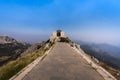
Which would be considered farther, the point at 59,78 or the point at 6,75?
the point at 6,75

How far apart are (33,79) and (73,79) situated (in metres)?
1.93

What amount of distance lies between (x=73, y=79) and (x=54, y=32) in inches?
3197

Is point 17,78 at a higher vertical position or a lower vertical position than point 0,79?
higher

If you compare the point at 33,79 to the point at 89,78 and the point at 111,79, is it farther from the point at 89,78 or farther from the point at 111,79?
the point at 111,79

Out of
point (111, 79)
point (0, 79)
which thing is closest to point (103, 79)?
point (111, 79)

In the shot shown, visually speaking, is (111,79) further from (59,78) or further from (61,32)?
(61,32)

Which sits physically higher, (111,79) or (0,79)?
(111,79)

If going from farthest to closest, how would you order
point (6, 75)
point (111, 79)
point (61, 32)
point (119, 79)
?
1. point (61, 32)
2. point (6, 75)
3. point (119, 79)
4. point (111, 79)

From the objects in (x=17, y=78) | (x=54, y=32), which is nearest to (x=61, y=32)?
(x=54, y=32)

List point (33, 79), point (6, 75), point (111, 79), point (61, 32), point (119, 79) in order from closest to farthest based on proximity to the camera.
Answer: point (33, 79), point (111, 79), point (119, 79), point (6, 75), point (61, 32)

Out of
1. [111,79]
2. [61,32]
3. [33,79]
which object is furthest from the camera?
[61,32]

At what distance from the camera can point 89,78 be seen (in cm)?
1184

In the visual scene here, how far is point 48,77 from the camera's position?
465 inches

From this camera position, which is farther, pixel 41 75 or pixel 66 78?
pixel 41 75
